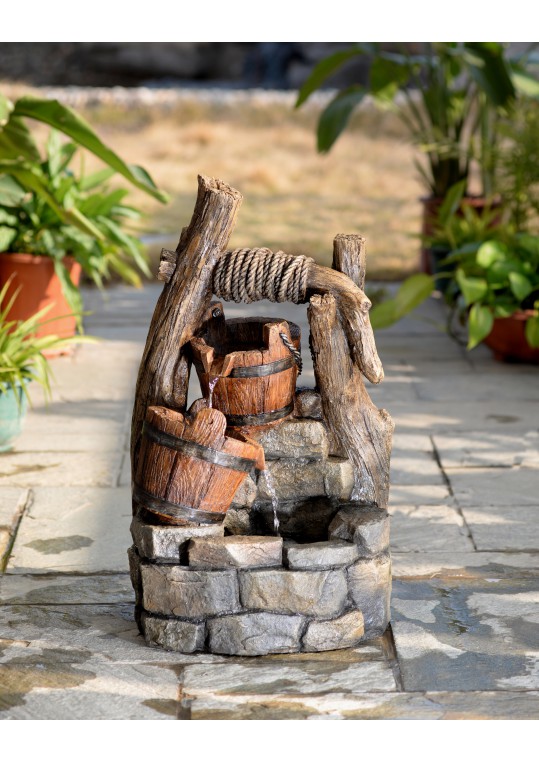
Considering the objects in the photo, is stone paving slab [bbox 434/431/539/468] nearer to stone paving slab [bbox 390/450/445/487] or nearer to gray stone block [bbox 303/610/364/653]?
stone paving slab [bbox 390/450/445/487]

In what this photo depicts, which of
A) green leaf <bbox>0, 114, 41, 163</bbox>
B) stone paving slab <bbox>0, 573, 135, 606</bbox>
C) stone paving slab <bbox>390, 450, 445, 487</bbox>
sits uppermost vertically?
green leaf <bbox>0, 114, 41, 163</bbox>

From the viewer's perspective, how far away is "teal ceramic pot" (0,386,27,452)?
441cm

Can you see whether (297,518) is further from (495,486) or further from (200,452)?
(495,486)

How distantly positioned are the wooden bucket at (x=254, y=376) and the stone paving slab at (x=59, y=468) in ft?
4.72

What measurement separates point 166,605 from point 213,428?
0.52m

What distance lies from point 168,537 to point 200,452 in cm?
26

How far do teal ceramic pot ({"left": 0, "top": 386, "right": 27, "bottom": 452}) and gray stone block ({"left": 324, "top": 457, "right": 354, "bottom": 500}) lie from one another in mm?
1720

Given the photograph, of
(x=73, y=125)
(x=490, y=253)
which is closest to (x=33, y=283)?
(x=73, y=125)

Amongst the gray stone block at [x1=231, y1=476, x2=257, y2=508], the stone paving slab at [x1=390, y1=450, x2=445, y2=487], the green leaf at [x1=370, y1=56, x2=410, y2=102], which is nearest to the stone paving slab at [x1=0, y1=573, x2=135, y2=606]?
the gray stone block at [x1=231, y1=476, x2=257, y2=508]

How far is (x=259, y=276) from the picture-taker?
9.68 ft

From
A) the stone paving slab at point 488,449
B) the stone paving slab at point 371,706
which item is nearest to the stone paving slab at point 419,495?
the stone paving slab at point 488,449

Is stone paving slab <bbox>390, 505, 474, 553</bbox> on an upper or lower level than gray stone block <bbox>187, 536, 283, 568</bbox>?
lower

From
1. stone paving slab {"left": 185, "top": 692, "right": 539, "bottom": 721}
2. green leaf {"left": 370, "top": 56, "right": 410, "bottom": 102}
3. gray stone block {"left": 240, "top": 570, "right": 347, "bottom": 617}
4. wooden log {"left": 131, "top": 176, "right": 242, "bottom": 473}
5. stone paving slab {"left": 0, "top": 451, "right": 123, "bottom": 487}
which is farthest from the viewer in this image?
green leaf {"left": 370, "top": 56, "right": 410, "bottom": 102}

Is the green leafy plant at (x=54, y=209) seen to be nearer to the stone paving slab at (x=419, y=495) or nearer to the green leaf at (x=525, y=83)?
the stone paving slab at (x=419, y=495)
